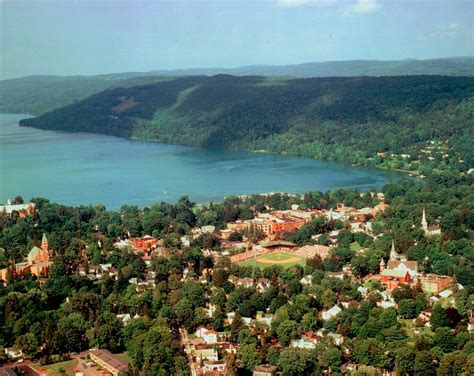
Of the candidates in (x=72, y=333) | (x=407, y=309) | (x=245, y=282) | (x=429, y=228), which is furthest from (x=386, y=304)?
(x=429, y=228)

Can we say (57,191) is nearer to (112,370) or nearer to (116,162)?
(116,162)

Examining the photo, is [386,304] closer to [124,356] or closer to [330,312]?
[330,312]

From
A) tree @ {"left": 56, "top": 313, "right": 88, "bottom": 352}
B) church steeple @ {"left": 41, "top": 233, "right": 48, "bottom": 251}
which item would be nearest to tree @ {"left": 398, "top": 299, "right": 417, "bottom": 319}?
tree @ {"left": 56, "top": 313, "right": 88, "bottom": 352}

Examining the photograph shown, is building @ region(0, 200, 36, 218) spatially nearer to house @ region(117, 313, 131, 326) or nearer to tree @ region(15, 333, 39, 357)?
house @ region(117, 313, 131, 326)

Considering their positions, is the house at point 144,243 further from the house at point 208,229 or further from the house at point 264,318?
the house at point 264,318

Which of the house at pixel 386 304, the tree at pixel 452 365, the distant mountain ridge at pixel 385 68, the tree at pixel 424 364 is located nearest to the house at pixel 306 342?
the tree at pixel 424 364

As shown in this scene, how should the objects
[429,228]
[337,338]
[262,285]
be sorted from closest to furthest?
[337,338] → [262,285] → [429,228]

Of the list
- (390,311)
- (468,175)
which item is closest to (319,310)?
(390,311)

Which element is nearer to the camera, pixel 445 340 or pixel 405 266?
pixel 445 340
